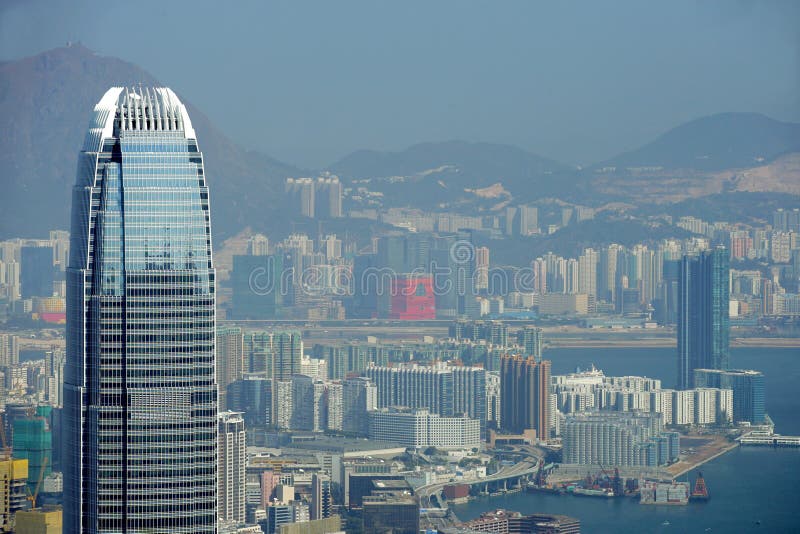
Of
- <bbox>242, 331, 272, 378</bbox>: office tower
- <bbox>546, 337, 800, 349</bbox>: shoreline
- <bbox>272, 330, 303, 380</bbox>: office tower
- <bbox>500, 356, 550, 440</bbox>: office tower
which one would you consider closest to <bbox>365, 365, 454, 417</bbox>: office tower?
<bbox>500, 356, 550, 440</bbox>: office tower

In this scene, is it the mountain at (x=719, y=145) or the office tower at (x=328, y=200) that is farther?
the office tower at (x=328, y=200)

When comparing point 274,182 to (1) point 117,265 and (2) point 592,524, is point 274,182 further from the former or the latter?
(1) point 117,265

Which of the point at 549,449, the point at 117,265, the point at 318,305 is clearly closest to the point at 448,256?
the point at 318,305

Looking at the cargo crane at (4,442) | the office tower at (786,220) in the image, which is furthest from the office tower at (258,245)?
the cargo crane at (4,442)

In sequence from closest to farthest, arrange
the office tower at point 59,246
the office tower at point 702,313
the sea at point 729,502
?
the office tower at point 59,246, the sea at point 729,502, the office tower at point 702,313

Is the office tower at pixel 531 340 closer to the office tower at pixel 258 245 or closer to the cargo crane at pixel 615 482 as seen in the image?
the office tower at pixel 258 245

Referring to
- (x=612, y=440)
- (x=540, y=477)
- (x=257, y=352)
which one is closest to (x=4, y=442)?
(x=540, y=477)
